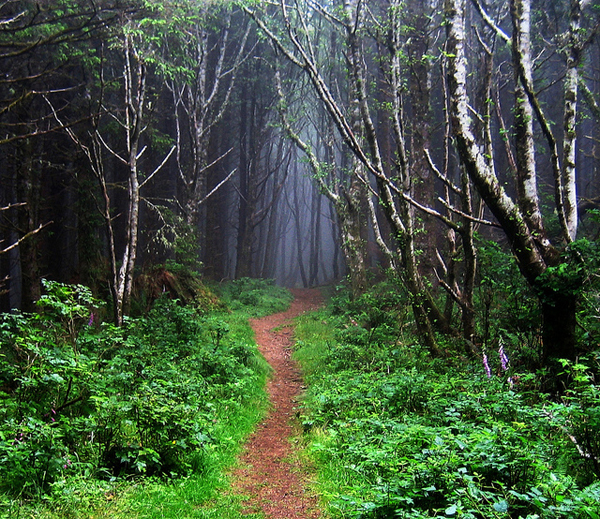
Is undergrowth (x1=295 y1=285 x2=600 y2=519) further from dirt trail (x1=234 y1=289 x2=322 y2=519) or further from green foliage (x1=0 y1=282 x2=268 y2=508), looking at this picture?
green foliage (x1=0 y1=282 x2=268 y2=508)

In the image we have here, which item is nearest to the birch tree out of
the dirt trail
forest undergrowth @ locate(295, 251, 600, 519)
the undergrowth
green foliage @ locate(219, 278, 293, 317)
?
forest undergrowth @ locate(295, 251, 600, 519)

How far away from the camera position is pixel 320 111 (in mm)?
27312

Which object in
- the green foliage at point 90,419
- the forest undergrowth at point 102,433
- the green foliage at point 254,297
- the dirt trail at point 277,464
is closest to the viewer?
the forest undergrowth at point 102,433

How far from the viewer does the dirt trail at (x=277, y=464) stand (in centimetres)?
398

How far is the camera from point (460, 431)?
13.9 ft

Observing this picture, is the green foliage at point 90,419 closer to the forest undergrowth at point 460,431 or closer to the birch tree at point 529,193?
the forest undergrowth at point 460,431

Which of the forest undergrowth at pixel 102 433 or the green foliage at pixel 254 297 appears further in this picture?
the green foliage at pixel 254 297

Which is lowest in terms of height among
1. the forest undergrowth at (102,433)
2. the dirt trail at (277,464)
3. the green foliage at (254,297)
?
the dirt trail at (277,464)

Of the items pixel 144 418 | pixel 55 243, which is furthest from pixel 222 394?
pixel 55 243

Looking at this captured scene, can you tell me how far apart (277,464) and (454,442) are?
240 centimetres

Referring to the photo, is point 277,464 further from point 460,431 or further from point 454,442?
point 454,442

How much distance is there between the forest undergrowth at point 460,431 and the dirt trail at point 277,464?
0.26 metres

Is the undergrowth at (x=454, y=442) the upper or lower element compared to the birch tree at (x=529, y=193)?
lower

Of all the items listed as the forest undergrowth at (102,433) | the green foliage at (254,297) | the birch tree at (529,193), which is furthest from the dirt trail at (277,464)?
the green foliage at (254,297)
